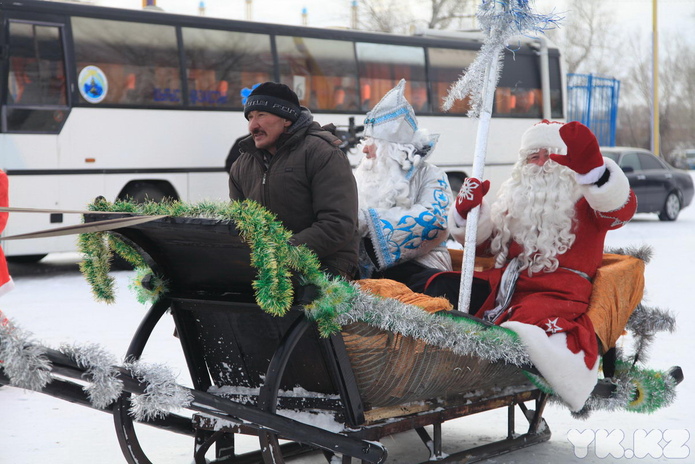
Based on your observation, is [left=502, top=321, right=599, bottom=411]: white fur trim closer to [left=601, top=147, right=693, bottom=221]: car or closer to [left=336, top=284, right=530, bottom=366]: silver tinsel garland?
[left=336, top=284, right=530, bottom=366]: silver tinsel garland

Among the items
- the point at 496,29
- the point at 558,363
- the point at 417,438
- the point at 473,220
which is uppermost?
the point at 496,29

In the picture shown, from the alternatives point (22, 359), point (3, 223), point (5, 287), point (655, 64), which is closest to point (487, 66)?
point (22, 359)

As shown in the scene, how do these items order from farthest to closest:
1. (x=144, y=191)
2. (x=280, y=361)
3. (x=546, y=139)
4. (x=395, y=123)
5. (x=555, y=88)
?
(x=555, y=88), (x=144, y=191), (x=395, y=123), (x=546, y=139), (x=280, y=361)

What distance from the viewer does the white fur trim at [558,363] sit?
136 inches

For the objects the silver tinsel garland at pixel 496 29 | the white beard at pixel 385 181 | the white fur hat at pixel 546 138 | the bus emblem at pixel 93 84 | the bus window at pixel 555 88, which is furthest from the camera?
the bus window at pixel 555 88

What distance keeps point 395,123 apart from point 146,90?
7.42m

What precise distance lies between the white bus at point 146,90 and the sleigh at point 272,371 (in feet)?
21.4

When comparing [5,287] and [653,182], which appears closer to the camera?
[5,287]

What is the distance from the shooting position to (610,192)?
361cm

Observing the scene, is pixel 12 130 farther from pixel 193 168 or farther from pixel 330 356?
pixel 330 356

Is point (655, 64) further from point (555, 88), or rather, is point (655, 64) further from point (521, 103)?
point (521, 103)

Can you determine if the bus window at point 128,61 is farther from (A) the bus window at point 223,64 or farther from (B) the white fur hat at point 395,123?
(B) the white fur hat at point 395,123

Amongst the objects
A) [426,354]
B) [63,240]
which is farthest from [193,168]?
[426,354]

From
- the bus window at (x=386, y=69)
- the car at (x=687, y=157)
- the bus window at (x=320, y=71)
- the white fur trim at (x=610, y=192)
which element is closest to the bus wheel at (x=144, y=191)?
the bus window at (x=320, y=71)
